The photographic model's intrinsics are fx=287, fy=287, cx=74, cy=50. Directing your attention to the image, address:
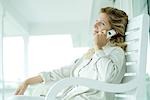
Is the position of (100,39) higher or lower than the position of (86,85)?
higher

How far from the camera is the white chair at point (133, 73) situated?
107cm

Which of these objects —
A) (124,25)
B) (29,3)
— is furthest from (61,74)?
(29,3)

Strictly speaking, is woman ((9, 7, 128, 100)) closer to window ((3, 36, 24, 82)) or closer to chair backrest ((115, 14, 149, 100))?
chair backrest ((115, 14, 149, 100))

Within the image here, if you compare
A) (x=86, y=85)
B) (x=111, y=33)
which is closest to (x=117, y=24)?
(x=111, y=33)

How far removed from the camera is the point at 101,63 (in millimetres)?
1222

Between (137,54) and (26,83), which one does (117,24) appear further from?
(26,83)

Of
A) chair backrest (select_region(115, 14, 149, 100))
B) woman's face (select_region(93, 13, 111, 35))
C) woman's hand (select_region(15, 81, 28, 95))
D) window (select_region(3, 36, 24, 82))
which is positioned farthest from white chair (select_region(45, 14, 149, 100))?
window (select_region(3, 36, 24, 82))

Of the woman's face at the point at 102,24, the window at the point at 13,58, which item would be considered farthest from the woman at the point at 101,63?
the window at the point at 13,58

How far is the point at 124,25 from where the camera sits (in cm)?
142

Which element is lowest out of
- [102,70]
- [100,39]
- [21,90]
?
[21,90]

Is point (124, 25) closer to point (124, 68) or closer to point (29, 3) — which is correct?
point (124, 68)

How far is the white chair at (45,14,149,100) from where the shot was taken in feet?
3.50

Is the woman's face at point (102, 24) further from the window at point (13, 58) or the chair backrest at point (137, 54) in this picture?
the window at point (13, 58)

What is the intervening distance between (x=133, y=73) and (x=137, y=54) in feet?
0.28
